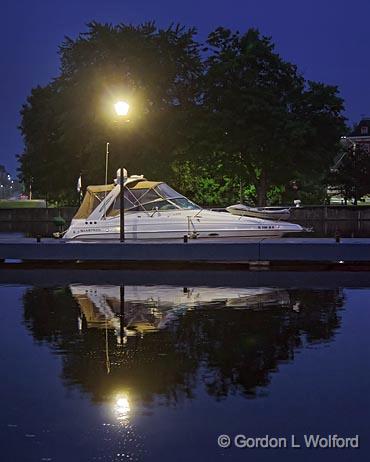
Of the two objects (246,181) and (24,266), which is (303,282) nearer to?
(24,266)

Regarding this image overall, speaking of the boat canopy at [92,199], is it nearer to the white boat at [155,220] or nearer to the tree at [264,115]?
the white boat at [155,220]

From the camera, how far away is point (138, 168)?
64.9 meters

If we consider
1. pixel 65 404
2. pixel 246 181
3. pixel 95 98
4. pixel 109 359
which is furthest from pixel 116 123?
pixel 246 181

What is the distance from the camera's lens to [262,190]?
69562 mm

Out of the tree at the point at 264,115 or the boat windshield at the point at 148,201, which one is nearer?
the boat windshield at the point at 148,201

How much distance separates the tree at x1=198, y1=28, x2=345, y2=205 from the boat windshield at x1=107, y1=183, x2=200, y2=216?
36.6 m

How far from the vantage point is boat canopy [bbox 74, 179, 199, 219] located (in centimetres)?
2858

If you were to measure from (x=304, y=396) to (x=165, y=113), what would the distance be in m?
59.4

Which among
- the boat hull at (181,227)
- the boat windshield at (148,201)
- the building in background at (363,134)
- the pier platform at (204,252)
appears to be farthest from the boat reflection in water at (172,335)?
the building in background at (363,134)

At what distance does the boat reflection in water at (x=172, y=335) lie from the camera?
7.65 meters

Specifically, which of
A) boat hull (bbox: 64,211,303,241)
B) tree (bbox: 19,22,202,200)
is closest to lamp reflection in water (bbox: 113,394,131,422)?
boat hull (bbox: 64,211,303,241)

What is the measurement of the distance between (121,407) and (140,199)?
2219 centimetres

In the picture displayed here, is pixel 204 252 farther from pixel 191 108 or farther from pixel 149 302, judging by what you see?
pixel 191 108

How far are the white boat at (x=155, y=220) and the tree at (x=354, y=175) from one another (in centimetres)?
5494
